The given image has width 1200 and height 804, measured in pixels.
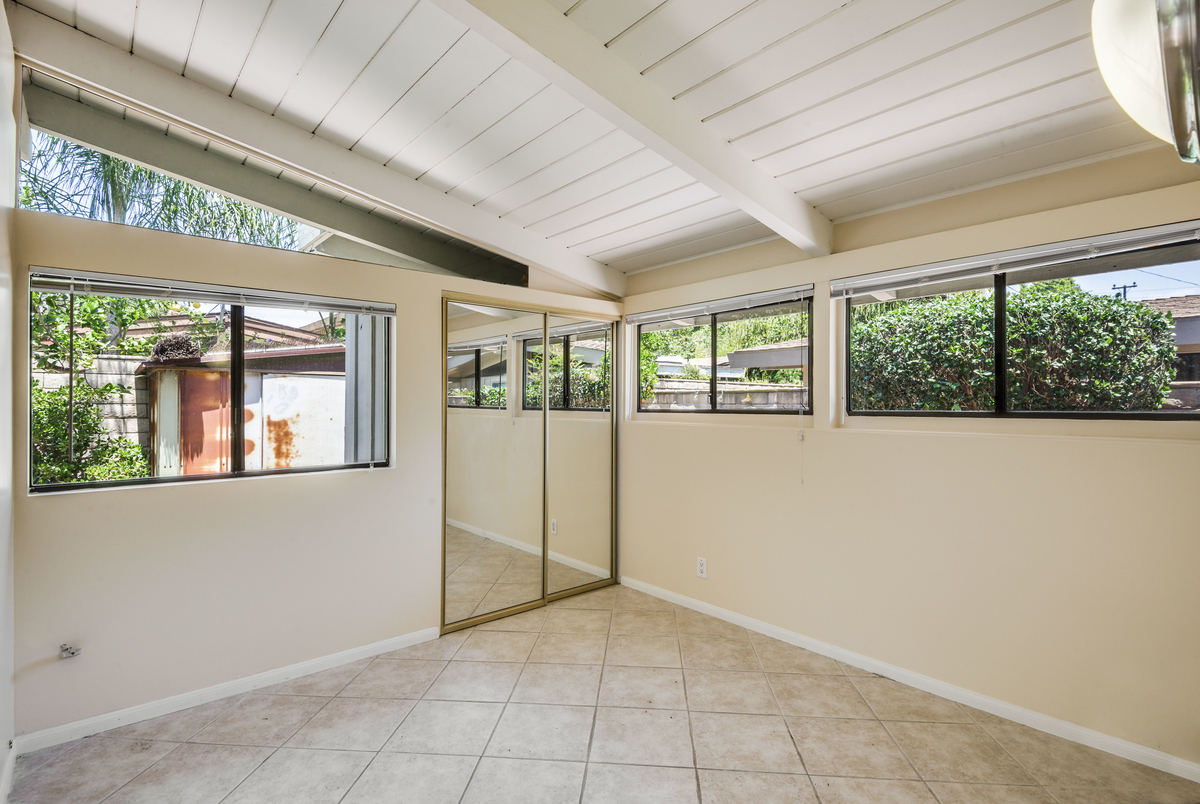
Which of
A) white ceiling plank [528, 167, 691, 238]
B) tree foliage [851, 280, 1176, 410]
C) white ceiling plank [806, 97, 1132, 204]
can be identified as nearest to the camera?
white ceiling plank [806, 97, 1132, 204]

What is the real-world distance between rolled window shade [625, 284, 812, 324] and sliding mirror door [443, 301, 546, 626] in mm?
771

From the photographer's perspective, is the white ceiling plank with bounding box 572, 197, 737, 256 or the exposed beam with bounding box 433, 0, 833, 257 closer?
the exposed beam with bounding box 433, 0, 833, 257

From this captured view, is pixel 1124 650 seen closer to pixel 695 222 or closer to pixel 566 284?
pixel 695 222

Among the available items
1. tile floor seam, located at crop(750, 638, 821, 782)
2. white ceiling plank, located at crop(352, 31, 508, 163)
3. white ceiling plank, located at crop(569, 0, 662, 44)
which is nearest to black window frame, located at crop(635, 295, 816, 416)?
tile floor seam, located at crop(750, 638, 821, 782)

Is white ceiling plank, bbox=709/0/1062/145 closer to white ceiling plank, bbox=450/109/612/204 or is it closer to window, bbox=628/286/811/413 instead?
white ceiling plank, bbox=450/109/612/204

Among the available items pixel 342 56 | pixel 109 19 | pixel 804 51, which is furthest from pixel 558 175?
pixel 109 19

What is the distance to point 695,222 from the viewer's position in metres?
3.11

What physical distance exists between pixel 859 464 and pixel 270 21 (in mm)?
3027

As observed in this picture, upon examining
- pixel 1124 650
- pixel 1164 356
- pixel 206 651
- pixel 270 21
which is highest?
pixel 270 21

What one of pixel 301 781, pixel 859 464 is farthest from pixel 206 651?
pixel 859 464

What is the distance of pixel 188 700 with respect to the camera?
7.88 ft

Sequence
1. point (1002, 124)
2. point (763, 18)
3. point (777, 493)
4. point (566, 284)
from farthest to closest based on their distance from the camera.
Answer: point (566, 284), point (777, 493), point (1002, 124), point (763, 18)

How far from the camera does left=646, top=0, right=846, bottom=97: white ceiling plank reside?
63.2 inches

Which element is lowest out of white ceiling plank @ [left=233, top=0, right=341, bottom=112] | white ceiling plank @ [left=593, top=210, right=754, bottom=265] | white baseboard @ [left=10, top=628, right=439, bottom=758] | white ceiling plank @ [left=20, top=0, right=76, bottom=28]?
white baseboard @ [left=10, top=628, right=439, bottom=758]
